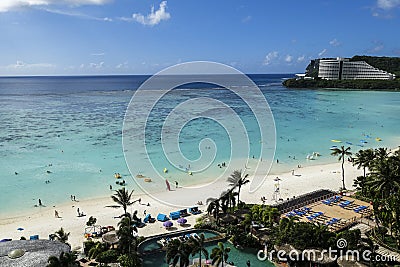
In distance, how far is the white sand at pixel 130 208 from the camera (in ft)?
93.1

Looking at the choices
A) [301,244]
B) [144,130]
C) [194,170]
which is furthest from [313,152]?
[301,244]

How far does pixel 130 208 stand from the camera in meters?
33.3

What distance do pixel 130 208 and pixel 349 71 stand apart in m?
166

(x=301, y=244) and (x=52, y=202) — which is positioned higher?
(x=301, y=244)

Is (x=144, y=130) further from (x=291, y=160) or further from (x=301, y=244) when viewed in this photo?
(x=301, y=244)

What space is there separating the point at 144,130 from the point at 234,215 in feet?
141

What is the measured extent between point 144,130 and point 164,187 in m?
29.4

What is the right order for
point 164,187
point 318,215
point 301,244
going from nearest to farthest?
point 301,244 < point 318,215 < point 164,187

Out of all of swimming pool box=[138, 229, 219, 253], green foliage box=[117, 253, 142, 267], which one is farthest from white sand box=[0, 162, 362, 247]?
green foliage box=[117, 253, 142, 267]

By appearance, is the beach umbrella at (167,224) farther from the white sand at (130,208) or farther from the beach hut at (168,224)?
the white sand at (130,208)

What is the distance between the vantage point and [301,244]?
830 inches

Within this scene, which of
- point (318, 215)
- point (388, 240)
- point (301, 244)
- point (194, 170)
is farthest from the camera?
point (194, 170)

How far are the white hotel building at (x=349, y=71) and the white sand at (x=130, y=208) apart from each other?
142844 millimetres

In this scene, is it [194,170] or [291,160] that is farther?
[291,160]
